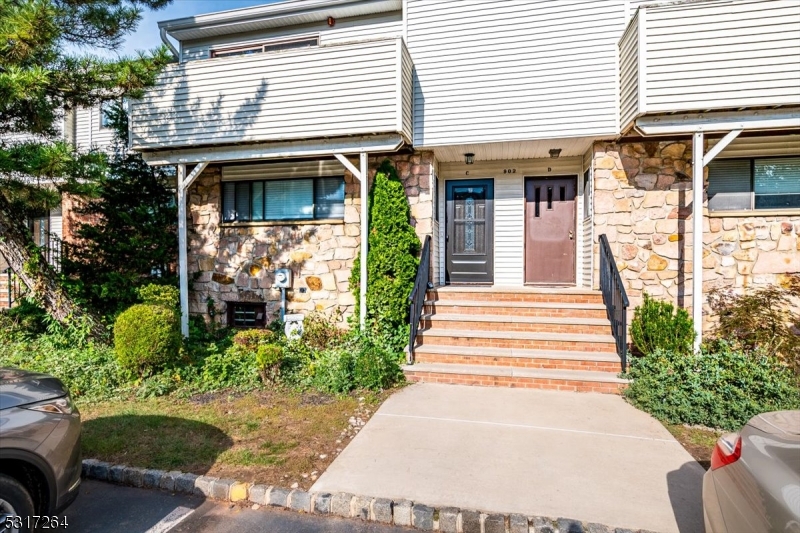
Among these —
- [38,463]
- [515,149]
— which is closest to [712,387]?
[515,149]

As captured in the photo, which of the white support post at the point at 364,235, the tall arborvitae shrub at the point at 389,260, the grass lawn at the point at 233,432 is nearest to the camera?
the grass lawn at the point at 233,432

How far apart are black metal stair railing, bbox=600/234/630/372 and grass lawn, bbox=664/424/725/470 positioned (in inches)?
44.7

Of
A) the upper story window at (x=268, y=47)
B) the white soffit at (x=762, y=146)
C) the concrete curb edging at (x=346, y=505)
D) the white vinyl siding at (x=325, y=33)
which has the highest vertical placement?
the white vinyl siding at (x=325, y=33)

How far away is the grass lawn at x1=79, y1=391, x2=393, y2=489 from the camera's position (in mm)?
3260

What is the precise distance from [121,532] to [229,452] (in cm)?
93

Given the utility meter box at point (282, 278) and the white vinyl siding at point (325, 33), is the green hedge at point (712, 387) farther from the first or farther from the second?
the white vinyl siding at point (325, 33)

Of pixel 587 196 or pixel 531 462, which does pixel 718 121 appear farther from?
pixel 531 462

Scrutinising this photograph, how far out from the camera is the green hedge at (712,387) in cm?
404

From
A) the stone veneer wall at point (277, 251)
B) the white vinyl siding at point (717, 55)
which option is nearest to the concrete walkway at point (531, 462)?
the stone veneer wall at point (277, 251)

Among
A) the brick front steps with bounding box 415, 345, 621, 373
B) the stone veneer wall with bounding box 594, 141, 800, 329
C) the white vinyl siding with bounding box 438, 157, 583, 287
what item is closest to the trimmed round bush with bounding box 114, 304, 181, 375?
the brick front steps with bounding box 415, 345, 621, 373

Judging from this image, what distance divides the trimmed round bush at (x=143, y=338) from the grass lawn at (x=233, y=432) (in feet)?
1.90

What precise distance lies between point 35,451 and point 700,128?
743 cm

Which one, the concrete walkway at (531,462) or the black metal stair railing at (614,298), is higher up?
the black metal stair railing at (614,298)

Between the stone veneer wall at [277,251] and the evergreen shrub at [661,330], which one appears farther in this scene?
the stone veneer wall at [277,251]
